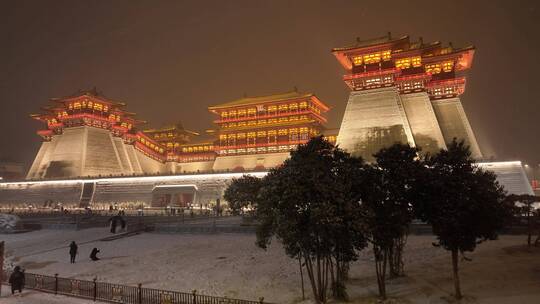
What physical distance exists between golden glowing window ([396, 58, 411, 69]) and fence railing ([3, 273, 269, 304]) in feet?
129

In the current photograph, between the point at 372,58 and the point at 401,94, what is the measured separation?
5.32 metres

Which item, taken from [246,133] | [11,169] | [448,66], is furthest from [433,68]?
[11,169]

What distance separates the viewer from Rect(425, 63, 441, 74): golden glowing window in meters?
45.8

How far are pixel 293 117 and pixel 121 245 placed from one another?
135 feet

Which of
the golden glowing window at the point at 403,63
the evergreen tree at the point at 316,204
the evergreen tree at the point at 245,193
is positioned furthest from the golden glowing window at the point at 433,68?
the evergreen tree at the point at 316,204

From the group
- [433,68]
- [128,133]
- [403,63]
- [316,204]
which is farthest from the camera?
[128,133]

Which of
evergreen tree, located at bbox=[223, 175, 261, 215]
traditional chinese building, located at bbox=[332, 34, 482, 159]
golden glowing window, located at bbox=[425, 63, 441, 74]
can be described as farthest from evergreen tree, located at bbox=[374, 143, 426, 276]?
golden glowing window, located at bbox=[425, 63, 441, 74]

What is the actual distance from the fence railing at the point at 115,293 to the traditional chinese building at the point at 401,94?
108ft

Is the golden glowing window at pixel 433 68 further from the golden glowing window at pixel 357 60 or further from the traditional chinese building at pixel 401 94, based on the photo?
the golden glowing window at pixel 357 60

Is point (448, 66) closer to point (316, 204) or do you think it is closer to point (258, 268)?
point (258, 268)

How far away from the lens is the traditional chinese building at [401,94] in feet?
139

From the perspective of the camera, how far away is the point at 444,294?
11.3 meters

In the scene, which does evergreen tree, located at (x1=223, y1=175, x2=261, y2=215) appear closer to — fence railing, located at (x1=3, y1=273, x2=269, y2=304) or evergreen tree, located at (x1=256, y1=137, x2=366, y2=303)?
evergreen tree, located at (x1=256, y1=137, x2=366, y2=303)

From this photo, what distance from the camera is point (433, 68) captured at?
151 ft
